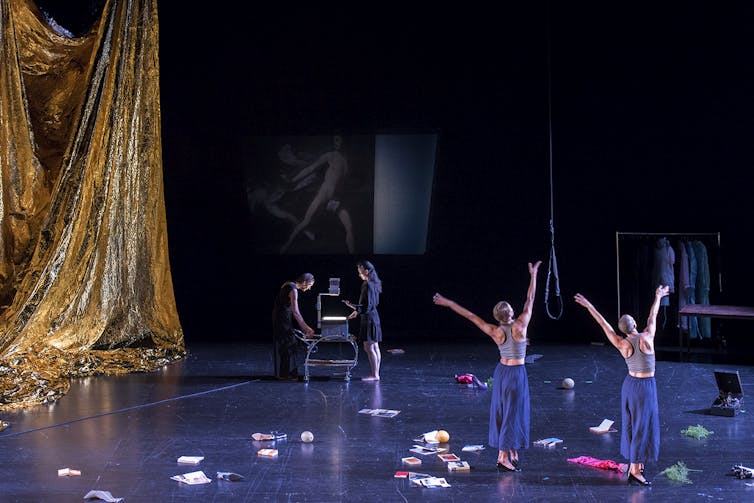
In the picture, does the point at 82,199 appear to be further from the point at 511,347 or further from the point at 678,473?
the point at 678,473

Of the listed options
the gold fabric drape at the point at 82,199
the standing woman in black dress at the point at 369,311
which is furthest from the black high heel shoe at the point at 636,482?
the gold fabric drape at the point at 82,199

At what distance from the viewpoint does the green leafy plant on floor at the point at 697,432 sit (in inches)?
250

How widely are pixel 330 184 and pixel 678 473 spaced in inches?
283

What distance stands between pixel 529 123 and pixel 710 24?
2621mm

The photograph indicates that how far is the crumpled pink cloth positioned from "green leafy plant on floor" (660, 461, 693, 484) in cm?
25

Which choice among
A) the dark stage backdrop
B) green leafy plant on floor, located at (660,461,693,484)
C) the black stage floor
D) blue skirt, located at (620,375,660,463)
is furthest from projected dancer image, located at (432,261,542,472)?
the dark stage backdrop

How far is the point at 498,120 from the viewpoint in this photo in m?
11.6

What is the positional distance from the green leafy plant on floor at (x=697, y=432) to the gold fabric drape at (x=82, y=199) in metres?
5.56

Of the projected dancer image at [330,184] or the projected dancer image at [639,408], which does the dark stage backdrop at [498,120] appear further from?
the projected dancer image at [639,408]

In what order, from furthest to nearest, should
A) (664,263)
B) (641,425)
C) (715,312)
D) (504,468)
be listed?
(664,263), (715,312), (504,468), (641,425)

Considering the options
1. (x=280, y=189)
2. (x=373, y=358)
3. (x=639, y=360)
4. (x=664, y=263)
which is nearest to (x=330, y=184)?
(x=280, y=189)

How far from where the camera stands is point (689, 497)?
494 cm

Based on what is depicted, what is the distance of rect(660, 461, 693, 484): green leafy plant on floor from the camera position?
525cm

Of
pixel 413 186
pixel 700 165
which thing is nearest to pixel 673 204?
pixel 700 165
